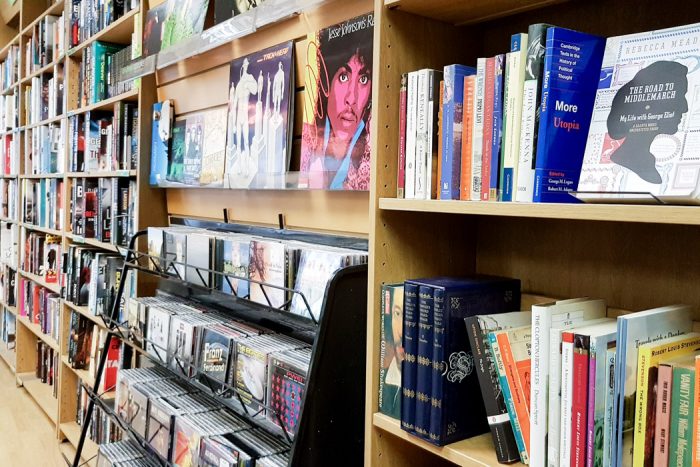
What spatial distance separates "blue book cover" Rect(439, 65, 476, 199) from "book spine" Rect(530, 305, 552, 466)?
273mm

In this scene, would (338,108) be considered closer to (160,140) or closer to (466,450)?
(466,450)

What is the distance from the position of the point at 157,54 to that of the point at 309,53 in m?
0.91

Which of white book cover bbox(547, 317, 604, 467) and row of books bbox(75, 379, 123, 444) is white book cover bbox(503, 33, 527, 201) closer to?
white book cover bbox(547, 317, 604, 467)

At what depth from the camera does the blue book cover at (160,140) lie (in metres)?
2.39

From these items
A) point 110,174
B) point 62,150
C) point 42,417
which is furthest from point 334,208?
point 42,417

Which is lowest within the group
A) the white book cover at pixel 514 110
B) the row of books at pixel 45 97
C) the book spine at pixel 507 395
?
the book spine at pixel 507 395

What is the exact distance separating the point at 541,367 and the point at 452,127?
417 millimetres

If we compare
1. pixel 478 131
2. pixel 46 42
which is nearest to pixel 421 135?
pixel 478 131

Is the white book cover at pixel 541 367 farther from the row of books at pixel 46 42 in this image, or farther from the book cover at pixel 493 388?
the row of books at pixel 46 42

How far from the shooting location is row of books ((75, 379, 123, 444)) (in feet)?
9.02

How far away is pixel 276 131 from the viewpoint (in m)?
1.78

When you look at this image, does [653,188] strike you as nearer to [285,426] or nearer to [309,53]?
[285,426]

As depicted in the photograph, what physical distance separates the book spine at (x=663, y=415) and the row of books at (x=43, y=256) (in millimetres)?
3343

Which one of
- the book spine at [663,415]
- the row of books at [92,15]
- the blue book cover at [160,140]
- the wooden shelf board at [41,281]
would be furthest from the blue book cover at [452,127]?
the wooden shelf board at [41,281]
